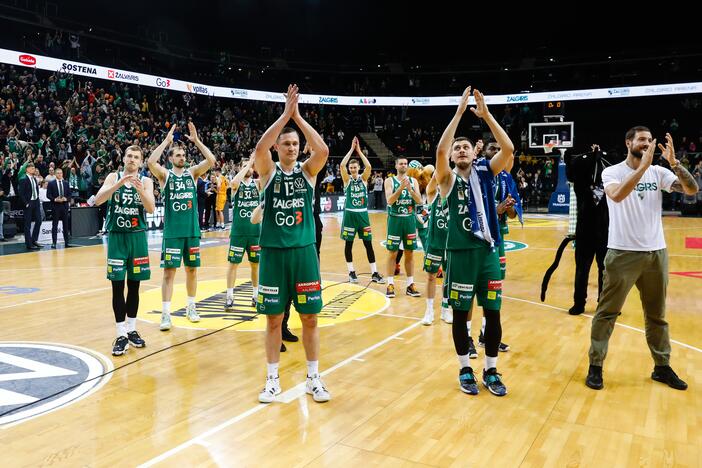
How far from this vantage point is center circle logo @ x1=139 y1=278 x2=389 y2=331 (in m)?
6.97

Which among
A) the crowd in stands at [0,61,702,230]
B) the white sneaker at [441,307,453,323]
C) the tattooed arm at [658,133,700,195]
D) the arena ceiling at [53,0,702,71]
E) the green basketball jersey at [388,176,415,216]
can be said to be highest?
the arena ceiling at [53,0,702,71]

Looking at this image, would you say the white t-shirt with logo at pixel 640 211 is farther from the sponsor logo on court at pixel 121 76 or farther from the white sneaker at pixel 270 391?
the sponsor logo on court at pixel 121 76

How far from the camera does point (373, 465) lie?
3387mm

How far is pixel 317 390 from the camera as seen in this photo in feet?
14.6

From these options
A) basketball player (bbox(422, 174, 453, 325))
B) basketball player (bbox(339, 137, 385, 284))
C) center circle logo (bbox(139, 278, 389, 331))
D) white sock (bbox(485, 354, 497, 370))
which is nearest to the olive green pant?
white sock (bbox(485, 354, 497, 370))

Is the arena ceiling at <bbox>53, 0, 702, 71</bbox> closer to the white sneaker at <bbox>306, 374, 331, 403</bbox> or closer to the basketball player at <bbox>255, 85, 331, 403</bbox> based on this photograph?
the basketball player at <bbox>255, 85, 331, 403</bbox>

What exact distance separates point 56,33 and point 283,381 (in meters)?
24.5

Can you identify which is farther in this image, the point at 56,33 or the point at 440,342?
the point at 56,33

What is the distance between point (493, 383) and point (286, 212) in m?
2.29

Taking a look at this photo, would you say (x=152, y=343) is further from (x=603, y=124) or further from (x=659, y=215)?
(x=603, y=124)

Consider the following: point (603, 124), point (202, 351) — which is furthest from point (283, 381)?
point (603, 124)

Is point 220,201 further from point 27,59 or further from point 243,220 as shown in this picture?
point 243,220

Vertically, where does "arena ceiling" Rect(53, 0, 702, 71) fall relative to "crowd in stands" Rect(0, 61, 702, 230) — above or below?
above

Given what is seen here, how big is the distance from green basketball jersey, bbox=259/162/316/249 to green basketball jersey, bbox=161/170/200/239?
8.02 feet
